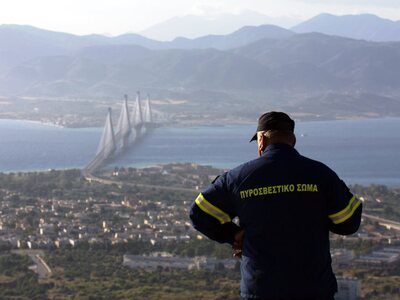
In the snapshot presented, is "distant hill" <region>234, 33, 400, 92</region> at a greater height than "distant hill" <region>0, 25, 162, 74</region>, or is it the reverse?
"distant hill" <region>0, 25, 162, 74</region>

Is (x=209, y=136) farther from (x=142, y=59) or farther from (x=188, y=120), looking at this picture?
(x=142, y=59)

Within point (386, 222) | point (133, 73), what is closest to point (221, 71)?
point (133, 73)

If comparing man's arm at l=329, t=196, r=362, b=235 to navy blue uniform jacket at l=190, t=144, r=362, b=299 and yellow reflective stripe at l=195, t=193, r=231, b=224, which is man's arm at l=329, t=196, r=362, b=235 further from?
yellow reflective stripe at l=195, t=193, r=231, b=224

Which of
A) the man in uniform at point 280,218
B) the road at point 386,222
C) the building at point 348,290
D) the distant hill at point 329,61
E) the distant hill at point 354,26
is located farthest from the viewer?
the distant hill at point 354,26

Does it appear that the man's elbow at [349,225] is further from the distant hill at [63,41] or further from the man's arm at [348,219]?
the distant hill at [63,41]

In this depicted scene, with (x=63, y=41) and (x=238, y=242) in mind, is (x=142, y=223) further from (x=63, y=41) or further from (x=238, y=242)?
(x=63, y=41)

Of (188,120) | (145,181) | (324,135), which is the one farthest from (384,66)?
(145,181)

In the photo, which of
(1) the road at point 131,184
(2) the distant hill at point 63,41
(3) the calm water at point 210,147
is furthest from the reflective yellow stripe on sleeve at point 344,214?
(2) the distant hill at point 63,41

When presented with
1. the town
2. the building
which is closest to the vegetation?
the town
